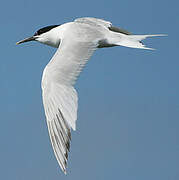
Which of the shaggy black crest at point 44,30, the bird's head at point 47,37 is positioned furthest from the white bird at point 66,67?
the shaggy black crest at point 44,30

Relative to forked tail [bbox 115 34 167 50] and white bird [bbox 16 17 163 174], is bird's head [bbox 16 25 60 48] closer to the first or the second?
white bird [bbox 16 17 163 174]

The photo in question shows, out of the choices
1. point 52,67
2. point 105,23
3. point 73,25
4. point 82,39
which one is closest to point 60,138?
point 52,67

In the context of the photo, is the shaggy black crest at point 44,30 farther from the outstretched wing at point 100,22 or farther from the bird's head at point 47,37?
the outstretched wing at point 100,22

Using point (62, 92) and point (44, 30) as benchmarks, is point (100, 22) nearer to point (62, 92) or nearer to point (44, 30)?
point (44, 30)

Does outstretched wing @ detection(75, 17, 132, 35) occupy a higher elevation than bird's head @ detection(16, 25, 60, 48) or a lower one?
higher

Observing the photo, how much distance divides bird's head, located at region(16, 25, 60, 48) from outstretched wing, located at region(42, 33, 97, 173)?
1096 millimetres

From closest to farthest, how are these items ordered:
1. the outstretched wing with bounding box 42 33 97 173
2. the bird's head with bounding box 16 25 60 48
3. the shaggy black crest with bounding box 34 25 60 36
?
1. the outstretched wing with bounding box 42 33 97 173
2. the bird's head with bounding box 16 25 60 48
3. the shaggy black crest with bounding box 34 25 60 36

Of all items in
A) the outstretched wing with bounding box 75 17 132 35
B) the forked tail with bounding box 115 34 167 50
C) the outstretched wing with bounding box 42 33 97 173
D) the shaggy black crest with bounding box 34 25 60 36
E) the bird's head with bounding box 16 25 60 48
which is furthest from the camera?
the shaggy black crest with bounding box 34 25 60 36

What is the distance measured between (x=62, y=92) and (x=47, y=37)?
8.07ft

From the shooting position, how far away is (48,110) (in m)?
6.52

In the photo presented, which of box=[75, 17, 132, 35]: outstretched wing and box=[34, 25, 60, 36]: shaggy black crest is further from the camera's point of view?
box=[34, 25, 60, 36]: shaggy black crest

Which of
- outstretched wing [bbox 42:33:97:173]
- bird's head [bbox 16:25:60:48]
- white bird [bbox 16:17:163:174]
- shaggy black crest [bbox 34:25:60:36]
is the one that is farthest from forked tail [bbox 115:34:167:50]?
shaggy black crest [bbox 34:25:60:36]

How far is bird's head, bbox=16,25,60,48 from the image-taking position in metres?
8.52

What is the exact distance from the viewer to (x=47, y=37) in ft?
28.8
